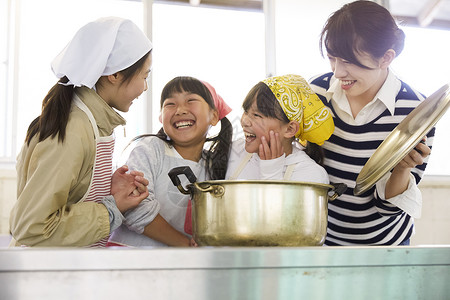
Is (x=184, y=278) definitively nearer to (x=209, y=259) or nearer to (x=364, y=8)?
(x=209, y=259)

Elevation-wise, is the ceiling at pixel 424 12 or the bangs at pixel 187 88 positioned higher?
the ceiling at pixel 424 12

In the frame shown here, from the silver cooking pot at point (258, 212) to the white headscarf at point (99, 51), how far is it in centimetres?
49

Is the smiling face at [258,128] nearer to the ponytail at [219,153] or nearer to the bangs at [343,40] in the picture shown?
the ponytail at [219,153]

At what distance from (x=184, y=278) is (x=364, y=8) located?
1.01 m

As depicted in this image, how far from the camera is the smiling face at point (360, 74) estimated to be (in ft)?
4.16

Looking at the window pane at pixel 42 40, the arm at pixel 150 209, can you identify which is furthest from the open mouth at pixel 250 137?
the window pane at pixel 42 40

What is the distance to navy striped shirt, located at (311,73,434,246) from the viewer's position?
129 cm

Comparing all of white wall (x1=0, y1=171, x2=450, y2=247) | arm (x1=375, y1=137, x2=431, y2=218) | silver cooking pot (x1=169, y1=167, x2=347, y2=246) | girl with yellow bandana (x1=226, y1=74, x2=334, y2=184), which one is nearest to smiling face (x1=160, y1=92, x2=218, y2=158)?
girl with yellow bandana (x1=226, y1=74, x2=334, y2=184)

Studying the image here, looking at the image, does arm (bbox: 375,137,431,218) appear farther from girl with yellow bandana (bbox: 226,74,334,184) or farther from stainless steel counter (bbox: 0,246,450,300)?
stainless steel counter (bbox: 0,246,450,300)

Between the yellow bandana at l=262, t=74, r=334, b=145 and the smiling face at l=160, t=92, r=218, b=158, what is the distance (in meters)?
0.22

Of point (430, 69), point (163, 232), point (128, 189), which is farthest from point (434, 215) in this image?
point (128, 189)

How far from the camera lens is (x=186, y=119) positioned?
140cm

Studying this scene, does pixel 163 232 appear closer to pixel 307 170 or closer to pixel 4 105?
pixel 307 170

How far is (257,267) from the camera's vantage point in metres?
0.56
